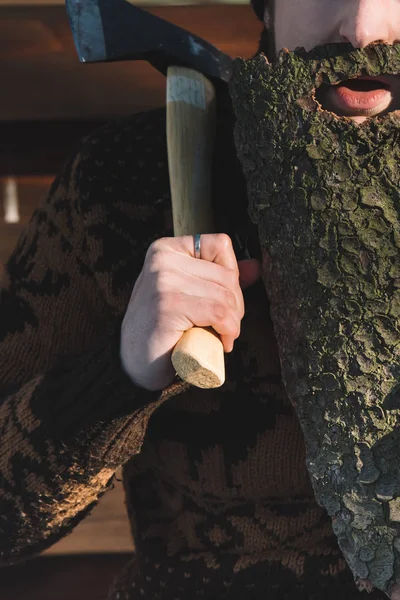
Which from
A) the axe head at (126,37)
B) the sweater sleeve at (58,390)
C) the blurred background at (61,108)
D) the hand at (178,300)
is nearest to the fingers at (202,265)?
the hand at (178,300)

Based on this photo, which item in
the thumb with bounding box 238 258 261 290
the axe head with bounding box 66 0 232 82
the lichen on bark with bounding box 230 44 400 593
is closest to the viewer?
the lichen on bark with bounding box 230 44 400 593

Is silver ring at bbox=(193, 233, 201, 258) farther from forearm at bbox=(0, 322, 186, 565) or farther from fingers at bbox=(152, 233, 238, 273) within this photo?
forearm at bbox=(0, 322, 186, 565)

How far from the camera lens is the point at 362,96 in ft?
2.75

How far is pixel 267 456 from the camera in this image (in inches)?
41.9

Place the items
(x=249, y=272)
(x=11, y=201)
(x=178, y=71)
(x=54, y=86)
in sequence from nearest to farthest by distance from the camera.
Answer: (x=249, y=272) < (x=178, y=71) < (x=54, y=86) < (x=11, y=201)

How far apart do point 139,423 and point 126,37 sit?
0.51 meters

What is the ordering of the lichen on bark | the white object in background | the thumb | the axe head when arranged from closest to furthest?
the lichen on bark
the thumb
the axe head
the white object in background

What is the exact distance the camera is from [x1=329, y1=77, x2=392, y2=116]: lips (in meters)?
0.84

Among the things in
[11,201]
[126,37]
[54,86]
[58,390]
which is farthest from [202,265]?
[11,201]

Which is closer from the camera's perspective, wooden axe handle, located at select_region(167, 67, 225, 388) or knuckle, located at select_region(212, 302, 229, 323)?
knuckle, located at select_region(212, 302, 229, 323)

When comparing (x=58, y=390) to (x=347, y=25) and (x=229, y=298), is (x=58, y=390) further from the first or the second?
(x=347, y=25)

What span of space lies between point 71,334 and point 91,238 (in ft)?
0.46

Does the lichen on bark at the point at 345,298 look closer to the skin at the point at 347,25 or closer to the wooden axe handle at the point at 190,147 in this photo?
the skin at the point at 347,25

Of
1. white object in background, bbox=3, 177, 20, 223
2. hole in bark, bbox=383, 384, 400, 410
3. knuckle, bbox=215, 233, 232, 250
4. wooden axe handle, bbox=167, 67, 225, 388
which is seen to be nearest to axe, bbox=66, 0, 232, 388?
wooden axe handle, bbox=167, 67, 225, 388
